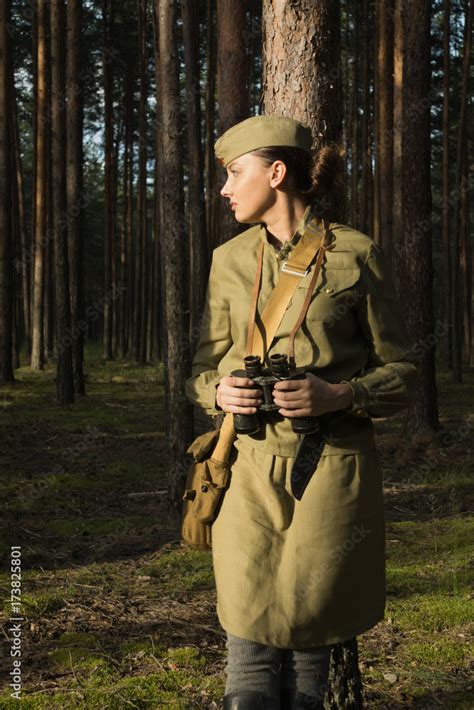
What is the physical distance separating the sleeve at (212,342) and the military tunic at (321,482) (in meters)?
0.02

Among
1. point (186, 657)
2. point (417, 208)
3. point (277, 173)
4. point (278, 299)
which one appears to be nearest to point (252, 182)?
Result: point (277, 173)

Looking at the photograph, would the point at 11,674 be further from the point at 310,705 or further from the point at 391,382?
the point at 391,382

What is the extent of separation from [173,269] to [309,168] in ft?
15.8

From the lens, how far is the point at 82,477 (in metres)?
10.0

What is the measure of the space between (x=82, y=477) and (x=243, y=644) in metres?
7.32

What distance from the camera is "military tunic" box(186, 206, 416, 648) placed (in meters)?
2.90

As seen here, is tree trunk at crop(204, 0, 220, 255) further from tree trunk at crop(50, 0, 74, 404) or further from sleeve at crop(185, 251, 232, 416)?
sleeve at crop(185, 251, 232, 416)

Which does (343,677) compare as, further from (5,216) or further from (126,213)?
(126,213)

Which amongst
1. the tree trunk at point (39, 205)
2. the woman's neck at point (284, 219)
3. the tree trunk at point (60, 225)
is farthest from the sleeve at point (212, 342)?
the tree trunk at point (39, 205)

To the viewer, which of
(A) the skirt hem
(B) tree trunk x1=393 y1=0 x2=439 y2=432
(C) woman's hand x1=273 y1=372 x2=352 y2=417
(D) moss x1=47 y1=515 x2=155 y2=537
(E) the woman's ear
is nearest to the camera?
(C) woman's hand x1=273 y1=372 x2=352 y2=417

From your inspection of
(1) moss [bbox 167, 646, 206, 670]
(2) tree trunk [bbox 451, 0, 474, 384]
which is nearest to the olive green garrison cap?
(1) moss [bbox 167, 646, 206, 670]

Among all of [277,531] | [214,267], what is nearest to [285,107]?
[214,267]

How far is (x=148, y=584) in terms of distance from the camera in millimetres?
6332

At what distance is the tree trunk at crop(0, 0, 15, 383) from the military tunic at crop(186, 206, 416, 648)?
16.2m
